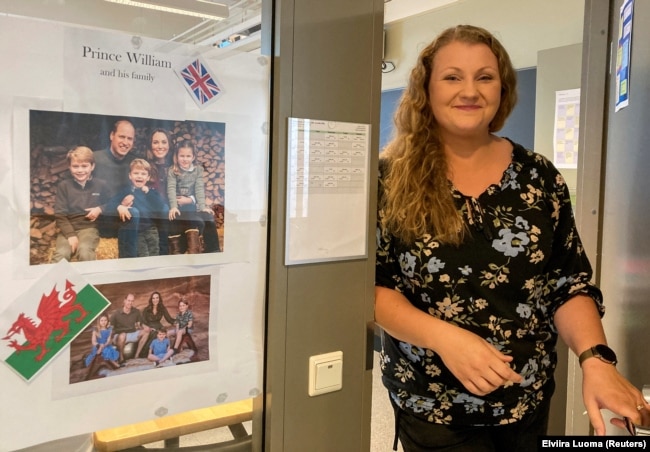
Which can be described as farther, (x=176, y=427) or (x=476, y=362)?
(x=476, y=362)

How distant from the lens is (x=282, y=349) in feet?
2.97

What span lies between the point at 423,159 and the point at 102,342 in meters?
0.73

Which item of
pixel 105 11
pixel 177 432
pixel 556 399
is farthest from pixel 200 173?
pixel 556 399

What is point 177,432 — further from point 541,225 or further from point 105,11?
point 541,225

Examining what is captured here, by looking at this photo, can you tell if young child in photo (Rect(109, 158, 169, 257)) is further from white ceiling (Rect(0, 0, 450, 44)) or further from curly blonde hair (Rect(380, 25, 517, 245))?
curly blonde hair (Rect(380, 25, 517, 245))

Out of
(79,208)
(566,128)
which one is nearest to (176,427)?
(79,208)

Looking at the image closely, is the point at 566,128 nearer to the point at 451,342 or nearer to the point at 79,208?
the point at 451,342

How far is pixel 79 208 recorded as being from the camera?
2.35ft

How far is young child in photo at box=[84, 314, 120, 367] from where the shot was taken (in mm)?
744

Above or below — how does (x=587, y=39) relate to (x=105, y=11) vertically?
above

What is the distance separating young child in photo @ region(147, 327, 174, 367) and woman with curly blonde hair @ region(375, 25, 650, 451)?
420mm

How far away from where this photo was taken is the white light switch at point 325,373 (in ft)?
3.10

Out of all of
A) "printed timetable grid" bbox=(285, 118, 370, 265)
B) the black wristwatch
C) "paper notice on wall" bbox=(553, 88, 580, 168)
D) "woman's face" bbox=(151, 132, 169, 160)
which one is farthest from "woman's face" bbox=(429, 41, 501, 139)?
"paper notice on wall" bbox=(553, 88, 580, 168)

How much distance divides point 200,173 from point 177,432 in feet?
1.32
